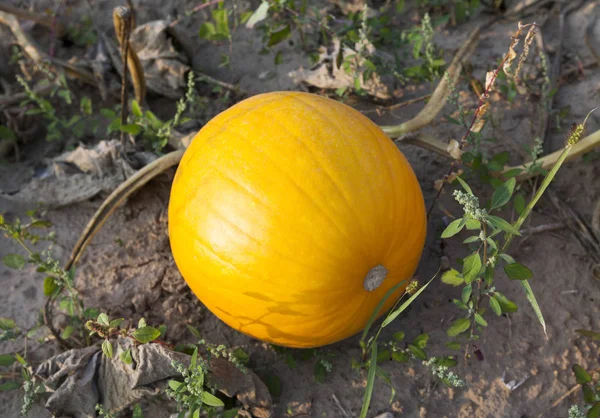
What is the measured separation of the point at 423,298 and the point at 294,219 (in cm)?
98

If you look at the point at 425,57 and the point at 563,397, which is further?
the point at 425,57

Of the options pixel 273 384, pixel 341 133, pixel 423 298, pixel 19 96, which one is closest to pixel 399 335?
pixel 423 298

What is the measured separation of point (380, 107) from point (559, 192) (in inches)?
40.5

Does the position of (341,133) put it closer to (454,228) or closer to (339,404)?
(454,228)

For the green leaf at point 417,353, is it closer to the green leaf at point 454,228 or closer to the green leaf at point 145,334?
the green leaf at point 454,228

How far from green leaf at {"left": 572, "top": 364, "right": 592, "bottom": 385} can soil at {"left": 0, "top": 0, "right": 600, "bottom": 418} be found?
131mm

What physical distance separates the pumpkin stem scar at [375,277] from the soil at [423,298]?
53 centimetres

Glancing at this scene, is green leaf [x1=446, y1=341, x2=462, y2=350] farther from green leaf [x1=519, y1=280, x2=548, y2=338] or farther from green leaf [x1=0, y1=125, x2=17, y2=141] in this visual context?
green leaf [x1=0, y1=125, x2=17, y2=141]

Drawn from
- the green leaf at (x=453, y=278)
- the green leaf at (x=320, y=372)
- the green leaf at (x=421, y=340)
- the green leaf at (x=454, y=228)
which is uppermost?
the green leaf at (x=454, y=228)

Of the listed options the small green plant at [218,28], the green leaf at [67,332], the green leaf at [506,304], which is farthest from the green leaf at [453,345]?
the small green plant at [218,28]

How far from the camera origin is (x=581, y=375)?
2.46 metres

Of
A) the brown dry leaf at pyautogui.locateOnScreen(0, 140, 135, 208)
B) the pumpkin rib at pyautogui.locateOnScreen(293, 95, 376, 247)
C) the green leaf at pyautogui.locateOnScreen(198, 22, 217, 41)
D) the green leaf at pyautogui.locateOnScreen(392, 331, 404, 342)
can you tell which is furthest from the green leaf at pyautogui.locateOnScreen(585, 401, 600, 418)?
the green leaf at pyautogui.locateOnScreen(198, 22, 217, 41)

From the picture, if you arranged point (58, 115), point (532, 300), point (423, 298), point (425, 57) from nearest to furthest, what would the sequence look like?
point (532, 300) < point (423, 298) < point (425, 57) < point (58, 115)

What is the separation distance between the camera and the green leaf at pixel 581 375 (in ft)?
8.07
